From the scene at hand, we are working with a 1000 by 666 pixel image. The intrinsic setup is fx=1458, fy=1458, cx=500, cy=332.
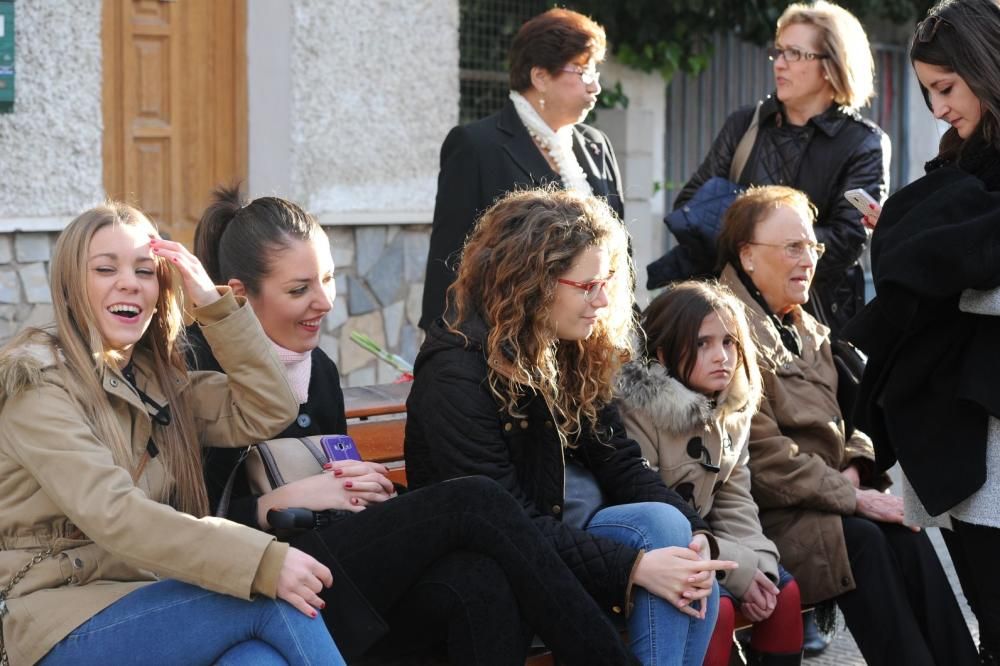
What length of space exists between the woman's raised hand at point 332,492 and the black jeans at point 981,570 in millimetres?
1246

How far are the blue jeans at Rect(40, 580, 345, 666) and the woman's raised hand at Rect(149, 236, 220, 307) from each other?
58 centimetres

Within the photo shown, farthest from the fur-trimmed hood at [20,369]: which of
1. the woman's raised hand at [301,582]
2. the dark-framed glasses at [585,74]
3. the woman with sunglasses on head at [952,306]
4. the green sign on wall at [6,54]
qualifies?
the green sign on wall at [6,54]

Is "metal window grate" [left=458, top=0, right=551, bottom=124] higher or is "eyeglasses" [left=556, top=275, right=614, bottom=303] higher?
"metal window grate" [left=458, top=0, right=551, bottom=124]

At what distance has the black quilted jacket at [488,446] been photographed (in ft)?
10.7

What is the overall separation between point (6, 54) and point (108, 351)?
351 cm

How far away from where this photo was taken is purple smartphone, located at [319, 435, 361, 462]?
10.7 ft

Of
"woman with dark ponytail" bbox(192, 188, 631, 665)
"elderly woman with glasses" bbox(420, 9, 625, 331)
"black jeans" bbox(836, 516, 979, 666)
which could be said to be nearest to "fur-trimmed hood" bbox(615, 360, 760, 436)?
"black jeans" bbox(836, 516, 979, 666)

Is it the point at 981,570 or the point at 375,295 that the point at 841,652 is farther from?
the point at 375,295

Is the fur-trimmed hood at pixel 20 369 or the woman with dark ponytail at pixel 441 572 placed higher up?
the fur-trimmed hood at pixel 20 369

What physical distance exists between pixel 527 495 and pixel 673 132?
6092 millimetres

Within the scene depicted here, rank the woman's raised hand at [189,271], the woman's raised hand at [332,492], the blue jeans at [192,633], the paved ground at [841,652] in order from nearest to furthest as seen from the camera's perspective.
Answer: the blue jeans at [192,633] < the woman's raised hand at [189,271] < the woman's raised hand at [332,492] < the paved ground at [841,652]

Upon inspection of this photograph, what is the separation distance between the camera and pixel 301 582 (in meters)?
2.79

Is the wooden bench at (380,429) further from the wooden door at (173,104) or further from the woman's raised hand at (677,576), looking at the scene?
the wooden door at (173,104)

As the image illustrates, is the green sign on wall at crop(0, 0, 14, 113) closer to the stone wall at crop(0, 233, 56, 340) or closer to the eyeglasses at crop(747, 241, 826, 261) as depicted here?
the stone wall at crop(0, 233, 56, 340)
